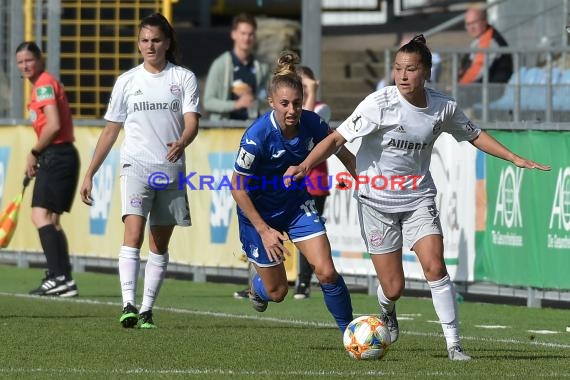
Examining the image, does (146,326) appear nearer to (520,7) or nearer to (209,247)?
(209,247)

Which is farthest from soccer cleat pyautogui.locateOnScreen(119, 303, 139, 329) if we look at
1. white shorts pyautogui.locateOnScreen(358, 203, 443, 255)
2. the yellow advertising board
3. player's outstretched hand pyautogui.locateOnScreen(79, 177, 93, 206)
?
the yellow advertising board

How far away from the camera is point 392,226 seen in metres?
10.3

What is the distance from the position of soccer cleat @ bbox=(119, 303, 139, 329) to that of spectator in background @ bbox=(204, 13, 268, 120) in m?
5.61

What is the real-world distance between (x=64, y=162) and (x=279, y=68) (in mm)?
4512

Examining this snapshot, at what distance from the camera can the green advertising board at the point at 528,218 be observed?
45.9 feet

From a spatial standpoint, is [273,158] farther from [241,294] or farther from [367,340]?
[241,294]

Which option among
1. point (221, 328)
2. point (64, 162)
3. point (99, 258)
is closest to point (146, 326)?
point (221, 328)

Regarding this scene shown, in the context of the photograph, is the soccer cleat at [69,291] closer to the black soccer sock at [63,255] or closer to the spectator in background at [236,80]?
the black soccer sock at [63,255]

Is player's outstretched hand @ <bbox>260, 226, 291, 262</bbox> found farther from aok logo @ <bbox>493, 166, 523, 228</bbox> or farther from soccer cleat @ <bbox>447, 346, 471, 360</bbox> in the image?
aok logo @ <bbox>493, 166, 523, 228</bbox>

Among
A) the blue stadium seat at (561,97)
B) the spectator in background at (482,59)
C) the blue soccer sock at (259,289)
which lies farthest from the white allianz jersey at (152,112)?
the spectator in background at (482,59)

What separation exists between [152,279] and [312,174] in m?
3.15

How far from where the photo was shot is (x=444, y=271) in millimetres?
9906

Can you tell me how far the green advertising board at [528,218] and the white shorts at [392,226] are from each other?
391 centimetres

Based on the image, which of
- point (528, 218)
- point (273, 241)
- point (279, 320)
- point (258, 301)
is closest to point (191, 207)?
point (528, 218)
